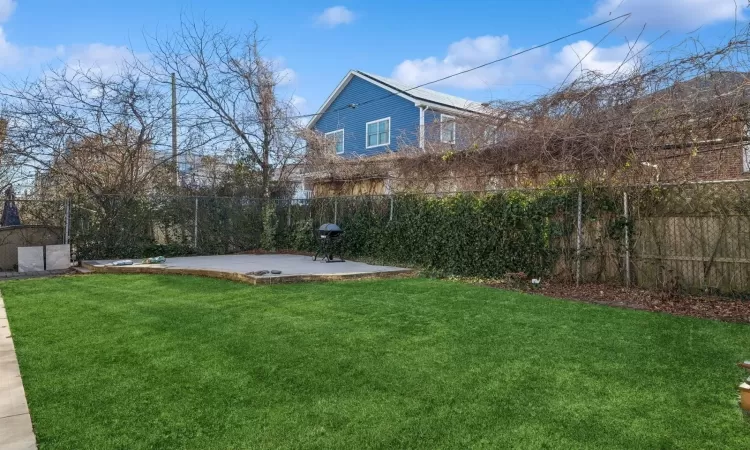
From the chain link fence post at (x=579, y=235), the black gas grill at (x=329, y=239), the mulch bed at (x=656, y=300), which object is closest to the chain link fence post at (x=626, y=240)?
the mulch bed at (x=656, y=300)

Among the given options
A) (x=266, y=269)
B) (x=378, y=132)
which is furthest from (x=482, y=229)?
(x=378, y=132)

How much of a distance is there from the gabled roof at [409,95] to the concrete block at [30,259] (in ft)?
39.7

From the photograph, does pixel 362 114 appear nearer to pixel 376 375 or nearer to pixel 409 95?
pixel 409 95

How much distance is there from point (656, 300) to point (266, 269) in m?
6.37

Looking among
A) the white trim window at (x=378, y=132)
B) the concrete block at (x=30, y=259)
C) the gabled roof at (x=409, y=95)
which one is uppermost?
the gabled roof at (x=409, y=95)

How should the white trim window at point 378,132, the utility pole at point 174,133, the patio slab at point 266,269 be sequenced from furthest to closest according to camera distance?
the white trim window at point 378,132
the utility pole at point 174,133
the patio slab at point 266,269

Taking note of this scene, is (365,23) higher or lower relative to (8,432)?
higher

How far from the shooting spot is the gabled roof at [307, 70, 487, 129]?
18.4 meters

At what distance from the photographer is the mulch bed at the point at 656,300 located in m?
5.48

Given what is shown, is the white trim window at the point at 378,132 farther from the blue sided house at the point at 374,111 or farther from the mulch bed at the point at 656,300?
the mulch bed at the point at 656,300

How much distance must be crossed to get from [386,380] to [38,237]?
9844 millimetres

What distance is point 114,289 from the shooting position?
712cm

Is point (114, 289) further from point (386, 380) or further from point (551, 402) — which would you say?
point (551, 402)

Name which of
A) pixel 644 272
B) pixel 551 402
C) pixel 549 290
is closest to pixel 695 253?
pixel 644 272
